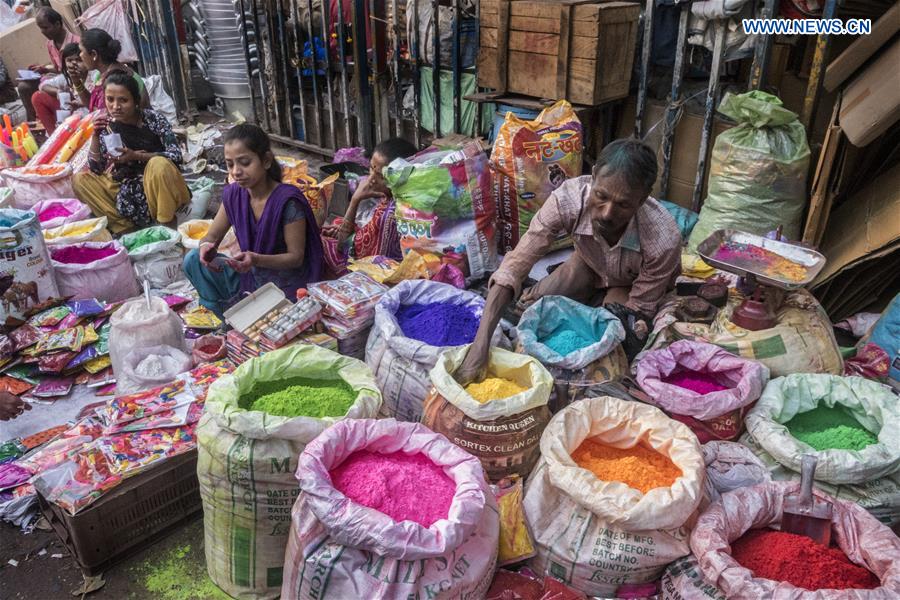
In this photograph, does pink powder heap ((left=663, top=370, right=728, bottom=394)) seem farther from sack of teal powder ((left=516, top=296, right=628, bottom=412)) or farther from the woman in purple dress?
the woman in purple dress

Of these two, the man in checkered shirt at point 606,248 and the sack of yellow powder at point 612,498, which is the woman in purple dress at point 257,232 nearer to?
the man in checkered shirt at point 606,248

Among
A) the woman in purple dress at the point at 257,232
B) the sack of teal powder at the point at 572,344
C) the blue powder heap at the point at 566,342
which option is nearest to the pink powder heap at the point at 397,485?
the sack of teal powder at the point at 572,344

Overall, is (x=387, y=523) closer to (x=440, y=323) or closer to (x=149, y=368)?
(x=440, y=323)

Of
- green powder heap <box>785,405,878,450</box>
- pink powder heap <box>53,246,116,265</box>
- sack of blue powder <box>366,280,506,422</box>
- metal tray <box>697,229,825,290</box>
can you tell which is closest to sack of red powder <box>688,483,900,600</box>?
green powder heap <box>785,405,878,450</box>

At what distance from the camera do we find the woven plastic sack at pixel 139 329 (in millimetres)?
2949

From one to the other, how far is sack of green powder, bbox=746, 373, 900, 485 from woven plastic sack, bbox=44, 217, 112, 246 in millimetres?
3638

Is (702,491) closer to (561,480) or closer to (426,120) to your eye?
(561,480)

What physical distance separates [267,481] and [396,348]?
0.74 meters

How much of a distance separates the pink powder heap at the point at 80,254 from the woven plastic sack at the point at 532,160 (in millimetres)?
2258

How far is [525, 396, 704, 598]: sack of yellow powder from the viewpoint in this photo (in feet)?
5.99

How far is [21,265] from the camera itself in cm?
340

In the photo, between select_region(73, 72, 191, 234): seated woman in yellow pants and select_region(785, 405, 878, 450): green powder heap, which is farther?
select_region(73, 72, 191, 234): seated woman in yellow pants

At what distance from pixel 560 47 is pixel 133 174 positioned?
2.94m

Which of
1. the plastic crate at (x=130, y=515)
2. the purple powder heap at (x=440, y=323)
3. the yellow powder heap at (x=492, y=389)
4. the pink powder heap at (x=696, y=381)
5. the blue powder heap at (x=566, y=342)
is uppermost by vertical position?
the yellow powder heap at (x=492, y=389)
